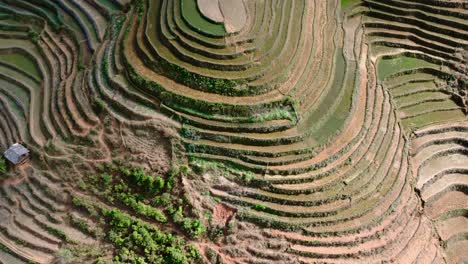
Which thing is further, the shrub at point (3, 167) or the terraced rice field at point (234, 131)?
the shrub at point (3, 167)

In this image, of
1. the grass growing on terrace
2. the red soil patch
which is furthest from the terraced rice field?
the grass growing on terrace

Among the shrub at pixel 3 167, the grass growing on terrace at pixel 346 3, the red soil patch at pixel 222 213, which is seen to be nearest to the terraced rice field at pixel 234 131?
the red soil patch at pixel 222 213

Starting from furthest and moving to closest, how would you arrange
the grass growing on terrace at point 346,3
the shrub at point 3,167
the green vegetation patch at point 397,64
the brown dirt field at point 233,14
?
the grass growing on terrace at point 346,3, the green vegetation patch at point 397,64, the brown dirt field at point 233,14, the shrub at point 3,167

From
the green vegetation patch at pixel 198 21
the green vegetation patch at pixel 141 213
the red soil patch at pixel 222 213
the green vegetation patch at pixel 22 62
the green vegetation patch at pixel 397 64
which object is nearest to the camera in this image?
the green vegetation patch at pixel 141 213

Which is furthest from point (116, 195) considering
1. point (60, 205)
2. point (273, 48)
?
point (273, 48)

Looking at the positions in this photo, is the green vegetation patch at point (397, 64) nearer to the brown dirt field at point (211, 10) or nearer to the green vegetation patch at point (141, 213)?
the brown dirt field at point (211, 10)

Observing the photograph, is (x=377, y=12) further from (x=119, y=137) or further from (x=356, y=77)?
(x=119, y=137)

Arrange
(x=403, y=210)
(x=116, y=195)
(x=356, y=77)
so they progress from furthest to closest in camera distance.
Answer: (x=356, y=77), (x=403, y=210), (x=116, y=195)
